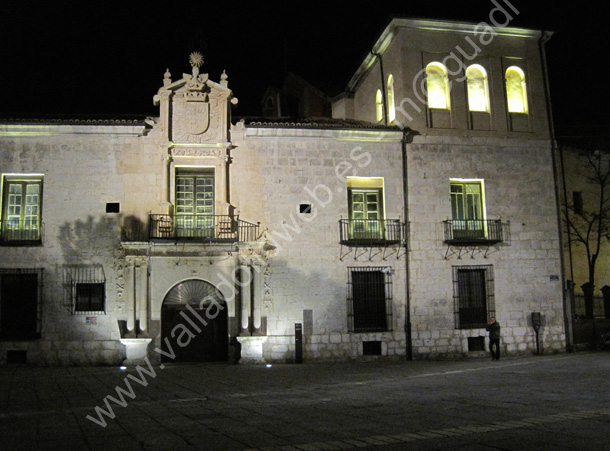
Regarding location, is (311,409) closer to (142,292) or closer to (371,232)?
(142,292)

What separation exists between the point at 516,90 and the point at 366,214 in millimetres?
8101

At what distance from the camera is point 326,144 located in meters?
20.8

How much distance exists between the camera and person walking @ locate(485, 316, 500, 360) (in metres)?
19.3

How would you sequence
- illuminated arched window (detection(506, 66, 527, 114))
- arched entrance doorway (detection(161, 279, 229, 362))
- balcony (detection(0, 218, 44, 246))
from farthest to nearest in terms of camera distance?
1. illuminated arched window (detection(506, 66, 527, 114))
2. arched entrance doorway (detection(161, 279, 229, 362))
3. balcony (detection(0, 218, 44, 246))

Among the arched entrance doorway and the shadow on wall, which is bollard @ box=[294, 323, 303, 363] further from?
the shadow on wall

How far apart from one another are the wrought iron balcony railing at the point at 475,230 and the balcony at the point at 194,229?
23.1ft

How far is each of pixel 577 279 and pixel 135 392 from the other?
2070 cm

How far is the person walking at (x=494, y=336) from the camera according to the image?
19.3m

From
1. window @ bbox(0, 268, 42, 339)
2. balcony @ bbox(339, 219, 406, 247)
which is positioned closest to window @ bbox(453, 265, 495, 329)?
balcony @ bbox(339, 219, 406, 247)

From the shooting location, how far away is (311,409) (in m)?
10.1

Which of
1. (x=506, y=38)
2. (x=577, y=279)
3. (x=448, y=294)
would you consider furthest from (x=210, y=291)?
(x=577, y=279)

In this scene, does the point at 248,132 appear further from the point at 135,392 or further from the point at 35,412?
the point at 35,412

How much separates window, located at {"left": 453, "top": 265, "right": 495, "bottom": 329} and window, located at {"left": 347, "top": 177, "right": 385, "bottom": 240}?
3.24 metres

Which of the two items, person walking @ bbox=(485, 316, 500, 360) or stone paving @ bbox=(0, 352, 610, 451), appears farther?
person walking @ bbox=(485, 316, 500, 360)
